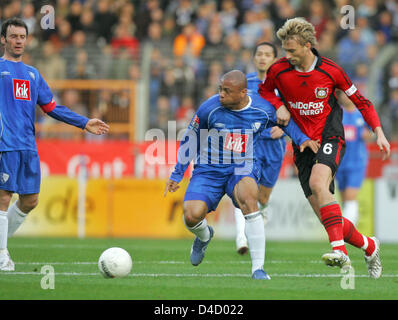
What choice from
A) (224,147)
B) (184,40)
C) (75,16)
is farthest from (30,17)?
(224,147)

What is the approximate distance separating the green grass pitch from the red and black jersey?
1.51 m

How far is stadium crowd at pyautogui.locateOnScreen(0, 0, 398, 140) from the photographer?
17453 millimetres

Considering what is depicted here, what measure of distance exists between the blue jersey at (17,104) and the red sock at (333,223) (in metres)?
3.17

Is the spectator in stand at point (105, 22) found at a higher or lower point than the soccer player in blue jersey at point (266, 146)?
higher

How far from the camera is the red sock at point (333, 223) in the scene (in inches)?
303

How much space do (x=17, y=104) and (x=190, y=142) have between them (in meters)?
1.88

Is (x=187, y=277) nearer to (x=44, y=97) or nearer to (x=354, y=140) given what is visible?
(x=44, y=97)

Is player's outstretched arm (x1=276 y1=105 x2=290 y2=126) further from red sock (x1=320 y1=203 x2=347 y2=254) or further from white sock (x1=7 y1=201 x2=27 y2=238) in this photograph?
white sock (x1=7 y1=201 x2=27 y2=238)

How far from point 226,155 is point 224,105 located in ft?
1.79

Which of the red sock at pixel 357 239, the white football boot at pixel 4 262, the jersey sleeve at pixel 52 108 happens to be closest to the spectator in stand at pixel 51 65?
the jersey sleeve at pixel 52 108

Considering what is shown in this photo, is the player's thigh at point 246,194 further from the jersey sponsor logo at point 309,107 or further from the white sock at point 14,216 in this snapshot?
the white sock at point 14,216

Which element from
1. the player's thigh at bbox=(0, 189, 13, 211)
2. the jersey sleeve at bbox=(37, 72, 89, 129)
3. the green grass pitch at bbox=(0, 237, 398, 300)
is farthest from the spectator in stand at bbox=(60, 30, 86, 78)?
the player's thigh at bbox=(0, 189, 13, 211)

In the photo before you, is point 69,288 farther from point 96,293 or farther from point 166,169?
point 166,169

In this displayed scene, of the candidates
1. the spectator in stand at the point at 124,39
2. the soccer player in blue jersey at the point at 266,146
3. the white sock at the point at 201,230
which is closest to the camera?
the white sock at the point at 201,230
